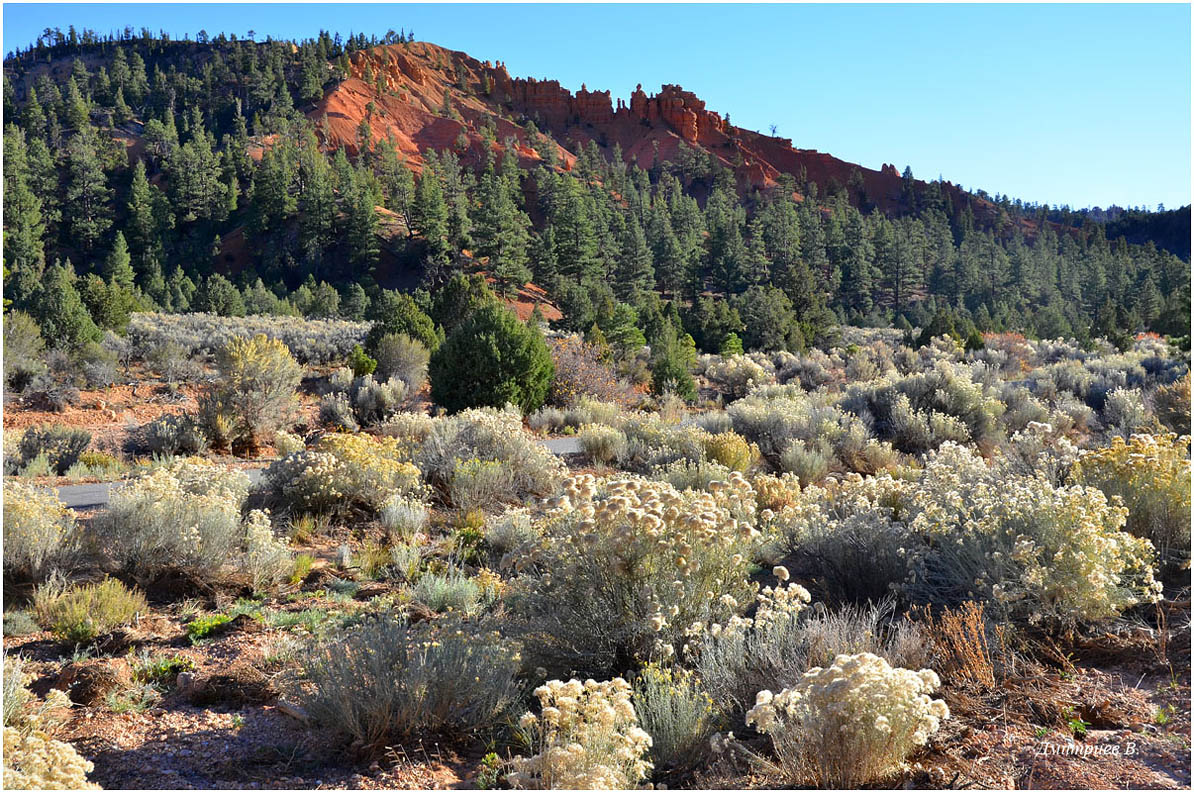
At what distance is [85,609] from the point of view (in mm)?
4930

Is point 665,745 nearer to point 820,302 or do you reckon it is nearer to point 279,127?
point 820,302

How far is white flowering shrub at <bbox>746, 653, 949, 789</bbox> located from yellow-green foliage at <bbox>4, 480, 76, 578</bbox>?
5358 millimetres

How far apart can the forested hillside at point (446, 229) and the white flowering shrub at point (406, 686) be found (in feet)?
75.9

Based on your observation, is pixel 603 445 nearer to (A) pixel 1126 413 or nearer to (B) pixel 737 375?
(A) pixel 1126 413

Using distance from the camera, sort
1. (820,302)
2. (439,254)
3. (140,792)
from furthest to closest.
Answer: (439,254) → (820,302) → (140,792)

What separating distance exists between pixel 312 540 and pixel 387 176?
2584 inches

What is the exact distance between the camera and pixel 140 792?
3113mm

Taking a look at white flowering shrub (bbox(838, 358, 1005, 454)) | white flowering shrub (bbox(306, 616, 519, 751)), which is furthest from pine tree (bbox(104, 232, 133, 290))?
white flowering shrub (bbox(306, 616, 519, 751))

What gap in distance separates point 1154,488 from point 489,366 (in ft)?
36.5

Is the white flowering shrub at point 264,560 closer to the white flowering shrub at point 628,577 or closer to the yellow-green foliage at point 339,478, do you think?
the yellow-green foliage at point 339,478

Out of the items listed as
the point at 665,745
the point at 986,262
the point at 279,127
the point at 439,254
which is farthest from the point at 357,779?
the point at 279,127

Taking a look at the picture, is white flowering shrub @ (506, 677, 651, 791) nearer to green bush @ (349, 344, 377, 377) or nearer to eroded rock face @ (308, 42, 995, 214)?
green bush @ (349, 344, 377, 377)

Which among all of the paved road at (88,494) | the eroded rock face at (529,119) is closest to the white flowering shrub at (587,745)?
the paved road at (88,494)

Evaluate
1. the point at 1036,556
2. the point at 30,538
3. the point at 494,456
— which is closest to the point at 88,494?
the point at 30,538
